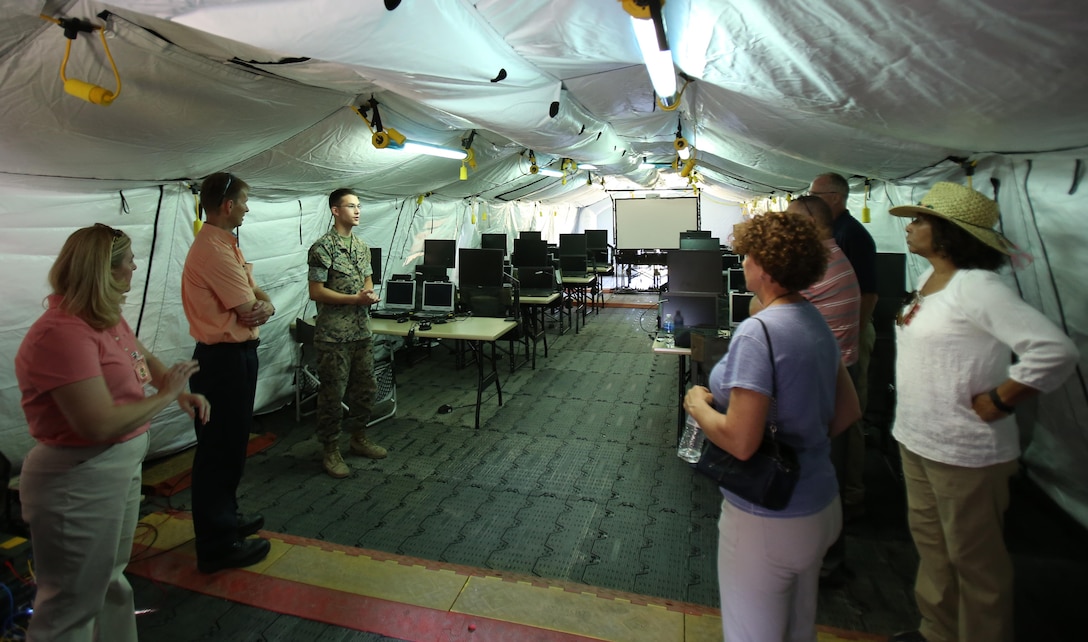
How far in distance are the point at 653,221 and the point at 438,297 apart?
870 cm

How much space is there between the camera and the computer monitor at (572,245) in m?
8.30

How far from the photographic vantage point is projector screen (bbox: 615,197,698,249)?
12258mm

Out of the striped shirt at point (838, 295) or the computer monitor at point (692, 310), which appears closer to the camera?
the striped shirt at point (838, 295)

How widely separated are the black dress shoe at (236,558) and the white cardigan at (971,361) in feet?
8.90

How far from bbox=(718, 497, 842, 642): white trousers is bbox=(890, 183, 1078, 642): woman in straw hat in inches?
22.6

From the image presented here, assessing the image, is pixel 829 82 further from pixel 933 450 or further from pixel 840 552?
pixel 840 552

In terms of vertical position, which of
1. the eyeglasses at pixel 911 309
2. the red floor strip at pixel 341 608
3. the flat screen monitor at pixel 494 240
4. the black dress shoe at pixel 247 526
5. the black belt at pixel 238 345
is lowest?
the red floor strip at pixel 341 608

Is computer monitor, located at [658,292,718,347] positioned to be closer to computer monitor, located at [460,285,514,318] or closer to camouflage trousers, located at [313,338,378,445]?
computer monitor, located at [460,285,514,318]

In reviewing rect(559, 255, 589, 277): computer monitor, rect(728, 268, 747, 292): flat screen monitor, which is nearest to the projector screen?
rect(559, 255, 589, 277): computer monitor

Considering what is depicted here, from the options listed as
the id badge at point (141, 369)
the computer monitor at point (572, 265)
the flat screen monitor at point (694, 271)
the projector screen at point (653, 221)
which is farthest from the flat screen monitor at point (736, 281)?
the projector screen at point (653, 221)

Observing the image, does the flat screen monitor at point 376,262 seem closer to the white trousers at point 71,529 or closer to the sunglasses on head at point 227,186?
the sunglasses on head at point 227,186

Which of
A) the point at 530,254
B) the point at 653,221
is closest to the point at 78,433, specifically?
the point at 530,254

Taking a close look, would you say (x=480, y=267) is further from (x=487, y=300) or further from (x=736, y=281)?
(x=736, y=281)

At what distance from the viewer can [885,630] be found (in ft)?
6.19
